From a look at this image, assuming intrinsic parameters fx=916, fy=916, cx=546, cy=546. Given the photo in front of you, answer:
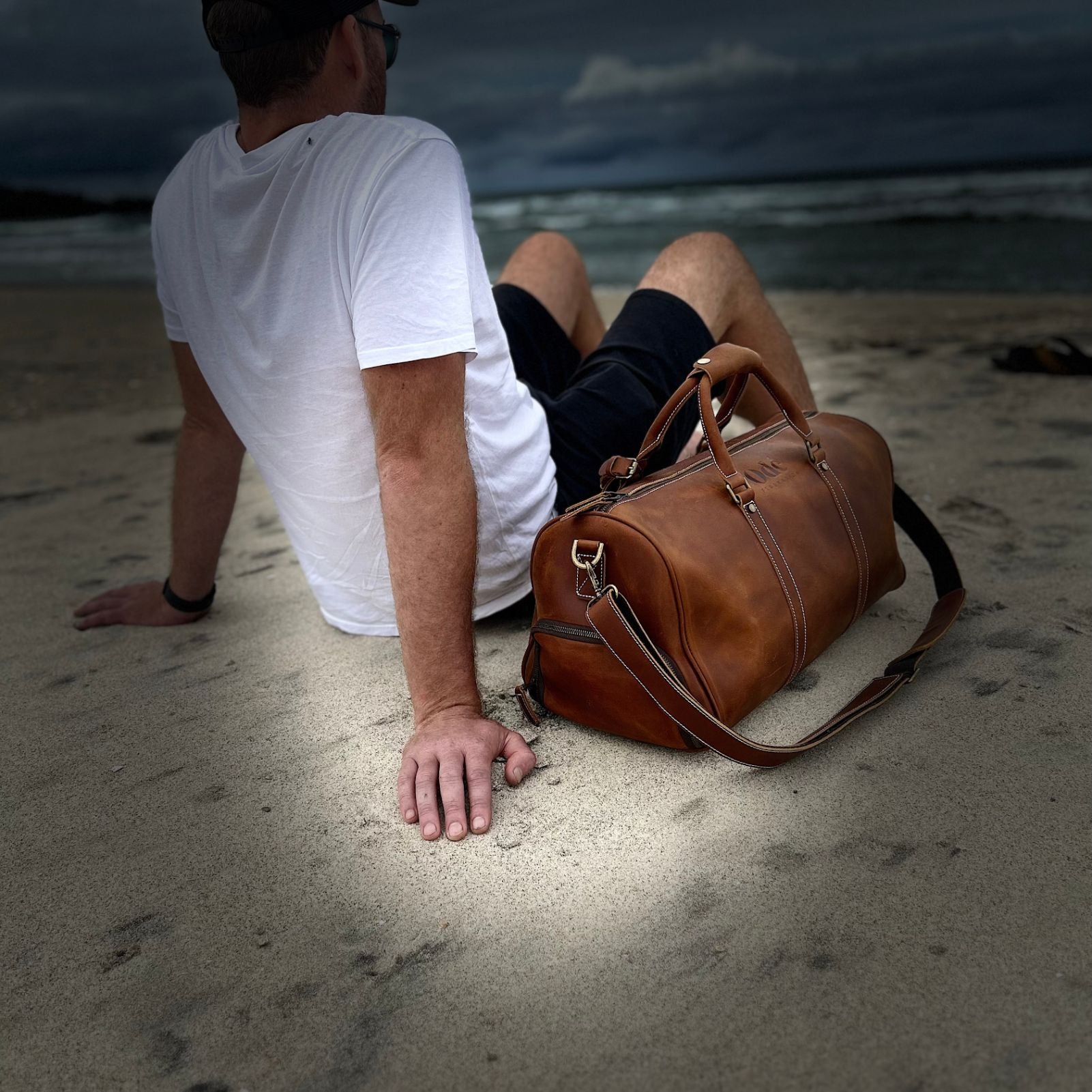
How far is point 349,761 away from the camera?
1505mm

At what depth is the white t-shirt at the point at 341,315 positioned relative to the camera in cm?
132

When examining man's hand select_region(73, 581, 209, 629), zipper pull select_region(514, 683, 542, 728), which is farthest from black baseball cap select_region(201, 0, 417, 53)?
man's hand select_region(73, 581, 209, 629)

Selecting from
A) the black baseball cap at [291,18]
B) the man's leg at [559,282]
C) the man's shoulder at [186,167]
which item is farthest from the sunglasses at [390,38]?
the man's leg at [559,282]

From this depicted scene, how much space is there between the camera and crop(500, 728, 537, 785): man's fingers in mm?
1375

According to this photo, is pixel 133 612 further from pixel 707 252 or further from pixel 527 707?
pixel 707 252

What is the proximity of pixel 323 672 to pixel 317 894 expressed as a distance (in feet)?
2.12

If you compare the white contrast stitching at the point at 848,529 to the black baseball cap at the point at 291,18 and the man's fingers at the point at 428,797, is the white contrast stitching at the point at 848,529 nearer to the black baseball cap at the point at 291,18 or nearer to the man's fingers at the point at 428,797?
the man's fingers at the point at 428,797

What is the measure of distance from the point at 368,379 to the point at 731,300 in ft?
3.65

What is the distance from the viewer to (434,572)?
138cm

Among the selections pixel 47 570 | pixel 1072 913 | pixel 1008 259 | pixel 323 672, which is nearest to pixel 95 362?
pixel 47 570

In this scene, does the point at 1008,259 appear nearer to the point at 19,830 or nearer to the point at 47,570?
the point at 47,570

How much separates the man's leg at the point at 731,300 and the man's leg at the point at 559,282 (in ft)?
0.91

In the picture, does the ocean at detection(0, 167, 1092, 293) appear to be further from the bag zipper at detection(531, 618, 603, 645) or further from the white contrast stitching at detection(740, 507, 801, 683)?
the bag zipper at detection(531, 618, 603, 645)

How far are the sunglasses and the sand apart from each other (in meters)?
1.09
